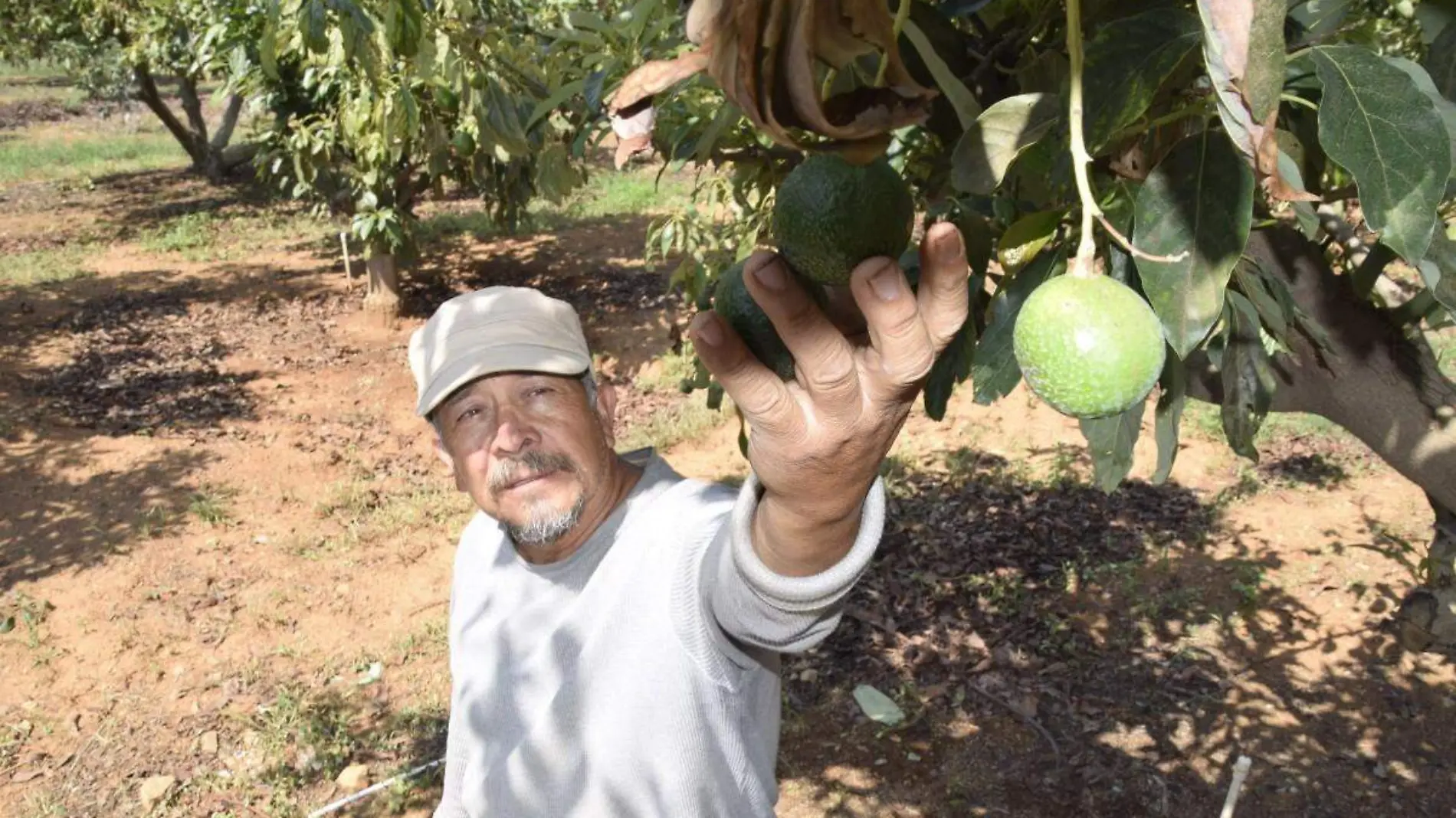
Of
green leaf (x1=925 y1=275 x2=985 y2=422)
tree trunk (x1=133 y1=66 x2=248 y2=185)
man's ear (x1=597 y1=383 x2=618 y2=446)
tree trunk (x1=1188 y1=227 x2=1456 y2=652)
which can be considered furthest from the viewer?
tree trunk (x1=133 y1=66 x2=248 y2=185)

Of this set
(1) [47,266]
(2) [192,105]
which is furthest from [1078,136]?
(2) [192,105]

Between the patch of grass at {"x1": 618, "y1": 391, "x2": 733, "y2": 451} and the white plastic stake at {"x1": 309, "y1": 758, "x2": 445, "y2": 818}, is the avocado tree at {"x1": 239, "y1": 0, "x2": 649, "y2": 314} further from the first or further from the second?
the white plastic stake at {"x1": 309, "y1": 758, "x2": 445, "y2": 818}

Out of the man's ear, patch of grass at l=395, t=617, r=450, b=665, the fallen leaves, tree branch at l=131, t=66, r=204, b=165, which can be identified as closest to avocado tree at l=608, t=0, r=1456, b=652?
the fallen leaves

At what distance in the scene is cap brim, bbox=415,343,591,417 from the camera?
82.5 inches

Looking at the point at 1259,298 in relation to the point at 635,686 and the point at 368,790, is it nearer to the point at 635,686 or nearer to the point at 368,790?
the point at 635,686

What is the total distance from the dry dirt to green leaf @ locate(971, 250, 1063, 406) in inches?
114

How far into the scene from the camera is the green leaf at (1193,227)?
0.87 metres

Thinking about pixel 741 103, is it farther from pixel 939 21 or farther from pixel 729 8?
pixel 939 21

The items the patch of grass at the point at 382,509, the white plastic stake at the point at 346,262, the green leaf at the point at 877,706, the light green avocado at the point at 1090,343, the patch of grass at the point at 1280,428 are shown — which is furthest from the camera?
the white plastic stake at the point at 346,262

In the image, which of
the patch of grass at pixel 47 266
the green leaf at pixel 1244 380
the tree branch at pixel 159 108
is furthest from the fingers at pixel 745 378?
the tree branch at pixel 159 108

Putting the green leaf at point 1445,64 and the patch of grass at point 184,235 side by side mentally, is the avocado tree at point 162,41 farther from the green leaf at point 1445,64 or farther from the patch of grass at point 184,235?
the green leaf at point 1445,64

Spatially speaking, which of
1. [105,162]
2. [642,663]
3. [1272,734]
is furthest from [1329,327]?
[105,162]

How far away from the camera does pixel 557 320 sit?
7.23 ft

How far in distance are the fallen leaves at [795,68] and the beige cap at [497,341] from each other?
1.37m
